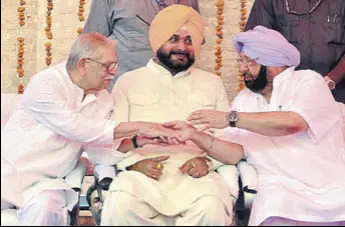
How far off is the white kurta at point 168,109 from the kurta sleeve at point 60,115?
0.25m

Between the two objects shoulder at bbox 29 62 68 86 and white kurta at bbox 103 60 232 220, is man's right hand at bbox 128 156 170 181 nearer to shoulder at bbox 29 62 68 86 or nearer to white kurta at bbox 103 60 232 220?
white kurta at bbox 103 60 232 220

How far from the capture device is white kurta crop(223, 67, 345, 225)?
12.4ft

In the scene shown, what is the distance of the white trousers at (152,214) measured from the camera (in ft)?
11.3

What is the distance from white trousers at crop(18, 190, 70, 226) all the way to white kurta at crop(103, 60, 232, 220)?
267 mm

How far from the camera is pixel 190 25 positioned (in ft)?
14.0

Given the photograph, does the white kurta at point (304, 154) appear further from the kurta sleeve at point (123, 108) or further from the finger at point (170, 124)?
the kurta sleeve at point (123, 108)

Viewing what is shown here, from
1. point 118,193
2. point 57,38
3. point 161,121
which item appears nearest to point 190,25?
point 161,121

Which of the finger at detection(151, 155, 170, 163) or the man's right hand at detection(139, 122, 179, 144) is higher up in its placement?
the man's right hand at detection(139, 122, 179, 144)

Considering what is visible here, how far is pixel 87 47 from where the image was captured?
378cm

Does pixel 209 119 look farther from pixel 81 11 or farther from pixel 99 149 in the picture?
pixel 81 11

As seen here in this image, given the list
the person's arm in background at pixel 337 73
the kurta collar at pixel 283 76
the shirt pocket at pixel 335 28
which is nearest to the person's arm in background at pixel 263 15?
the shirt pocket at pixel 335 28

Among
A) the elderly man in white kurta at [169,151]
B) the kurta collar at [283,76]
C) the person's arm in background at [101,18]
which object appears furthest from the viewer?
the person's arm in background at [101,18]

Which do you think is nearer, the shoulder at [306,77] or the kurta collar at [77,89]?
the kurta collar at [77,89]

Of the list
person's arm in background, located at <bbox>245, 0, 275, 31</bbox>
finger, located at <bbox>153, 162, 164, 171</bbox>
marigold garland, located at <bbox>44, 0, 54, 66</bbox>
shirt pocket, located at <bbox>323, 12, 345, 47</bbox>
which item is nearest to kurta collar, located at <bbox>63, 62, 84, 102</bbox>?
finger, located at <bbox>153, 162, 164, 171</bbox>
